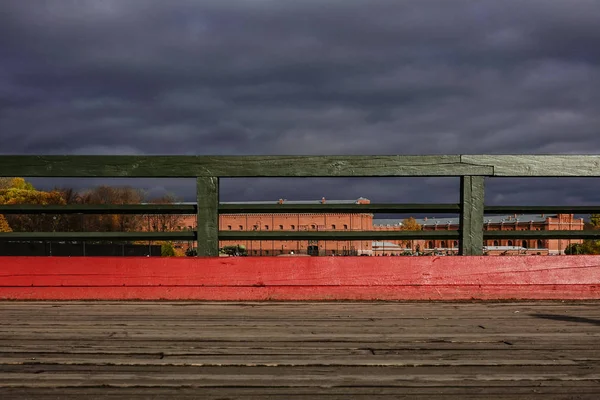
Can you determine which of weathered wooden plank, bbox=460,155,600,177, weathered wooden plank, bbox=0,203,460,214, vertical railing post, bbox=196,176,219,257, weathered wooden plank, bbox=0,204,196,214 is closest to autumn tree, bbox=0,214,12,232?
weathered wooden plank, bbox=0,204,196,214

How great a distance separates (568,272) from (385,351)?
14.8 feet

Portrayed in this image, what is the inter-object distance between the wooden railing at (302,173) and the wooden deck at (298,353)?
1.51 meters

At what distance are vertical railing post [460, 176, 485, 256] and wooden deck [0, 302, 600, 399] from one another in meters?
1.38

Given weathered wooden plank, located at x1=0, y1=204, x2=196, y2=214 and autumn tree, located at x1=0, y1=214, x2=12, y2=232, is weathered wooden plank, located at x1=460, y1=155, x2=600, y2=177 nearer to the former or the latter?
weathered wooden plank, located at x1=0, y1=204, x2=196, y2=214

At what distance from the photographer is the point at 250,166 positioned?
27.1ft

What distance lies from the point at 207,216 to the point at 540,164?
4.48 meters

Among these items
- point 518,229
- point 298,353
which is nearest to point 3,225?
point 518,229

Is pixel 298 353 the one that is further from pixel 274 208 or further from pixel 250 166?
pixel 250 166

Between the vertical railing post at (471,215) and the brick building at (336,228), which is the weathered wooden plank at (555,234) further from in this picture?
the brick building at (336,228)

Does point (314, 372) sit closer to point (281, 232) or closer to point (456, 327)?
point (456, 327)

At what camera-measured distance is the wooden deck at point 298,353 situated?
11.7 ft

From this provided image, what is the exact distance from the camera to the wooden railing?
818 centimetres

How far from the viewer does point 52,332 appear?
5.33 m

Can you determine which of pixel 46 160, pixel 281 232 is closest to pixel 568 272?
pixel 281 232
